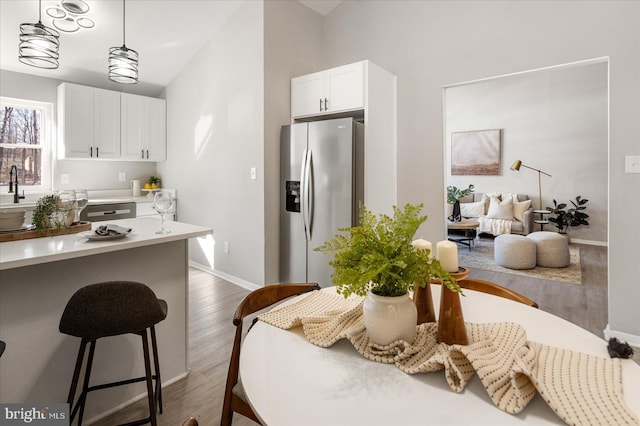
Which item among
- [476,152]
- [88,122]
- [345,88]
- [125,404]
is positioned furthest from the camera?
[476,152]

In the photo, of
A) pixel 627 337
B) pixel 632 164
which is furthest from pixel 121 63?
pixel 627 337

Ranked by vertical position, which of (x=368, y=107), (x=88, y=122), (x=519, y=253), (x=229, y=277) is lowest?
(x=229, y=277)

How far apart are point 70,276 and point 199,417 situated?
0.94 m

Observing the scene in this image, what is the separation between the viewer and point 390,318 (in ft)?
2.96

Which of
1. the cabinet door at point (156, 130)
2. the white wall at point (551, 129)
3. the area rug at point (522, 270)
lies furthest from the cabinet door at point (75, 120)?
the area rug at point (522, 270)

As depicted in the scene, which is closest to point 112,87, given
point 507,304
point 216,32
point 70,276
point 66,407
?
point 216,32

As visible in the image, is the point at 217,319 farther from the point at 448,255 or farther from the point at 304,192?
the point at 448,255

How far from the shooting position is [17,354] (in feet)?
5.01

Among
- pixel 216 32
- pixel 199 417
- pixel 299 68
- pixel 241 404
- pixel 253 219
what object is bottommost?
pixel 199 417

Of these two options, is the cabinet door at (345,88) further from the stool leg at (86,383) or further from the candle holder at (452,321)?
the stool leg at (86,383)

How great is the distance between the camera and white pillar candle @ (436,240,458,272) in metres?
0.95

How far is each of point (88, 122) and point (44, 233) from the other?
119 inches

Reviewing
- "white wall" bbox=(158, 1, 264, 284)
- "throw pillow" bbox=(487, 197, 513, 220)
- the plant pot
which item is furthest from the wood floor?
the plant pot

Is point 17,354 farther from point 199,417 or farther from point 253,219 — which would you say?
point 253,219
